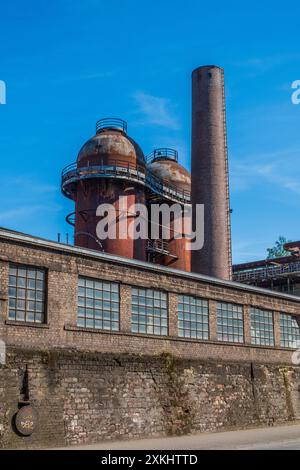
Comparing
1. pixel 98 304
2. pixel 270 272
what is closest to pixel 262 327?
pixel 98 304

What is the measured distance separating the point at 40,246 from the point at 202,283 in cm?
823

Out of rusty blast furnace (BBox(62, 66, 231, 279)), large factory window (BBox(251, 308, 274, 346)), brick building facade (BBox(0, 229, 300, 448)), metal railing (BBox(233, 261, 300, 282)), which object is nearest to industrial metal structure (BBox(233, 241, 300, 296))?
metal railing (BBox(233, 261, 300, 282))

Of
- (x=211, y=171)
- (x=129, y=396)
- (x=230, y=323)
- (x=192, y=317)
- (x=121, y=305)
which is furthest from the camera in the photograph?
(x=211, y=171)

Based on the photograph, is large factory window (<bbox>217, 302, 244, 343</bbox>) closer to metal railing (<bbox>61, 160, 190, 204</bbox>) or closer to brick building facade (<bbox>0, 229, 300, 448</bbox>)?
brick building facade (<bbox>0, 229, 300, 448</bbox>)

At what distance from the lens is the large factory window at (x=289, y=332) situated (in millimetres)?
30153

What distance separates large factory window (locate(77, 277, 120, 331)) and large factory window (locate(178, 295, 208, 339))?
134 inches

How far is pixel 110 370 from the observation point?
2075 centimetres

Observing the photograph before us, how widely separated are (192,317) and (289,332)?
759 cm

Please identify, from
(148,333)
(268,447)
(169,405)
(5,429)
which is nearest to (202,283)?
(148,333)

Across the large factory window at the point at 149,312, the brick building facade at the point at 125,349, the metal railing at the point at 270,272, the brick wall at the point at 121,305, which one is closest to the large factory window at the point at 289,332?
the brick building facade at the point at 125,349

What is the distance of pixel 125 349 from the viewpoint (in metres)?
21.9

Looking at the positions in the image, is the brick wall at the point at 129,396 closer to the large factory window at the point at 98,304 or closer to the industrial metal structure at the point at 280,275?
the large factory window at the point at 98,304

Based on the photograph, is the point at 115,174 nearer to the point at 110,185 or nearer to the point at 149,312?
the point at 110,185
